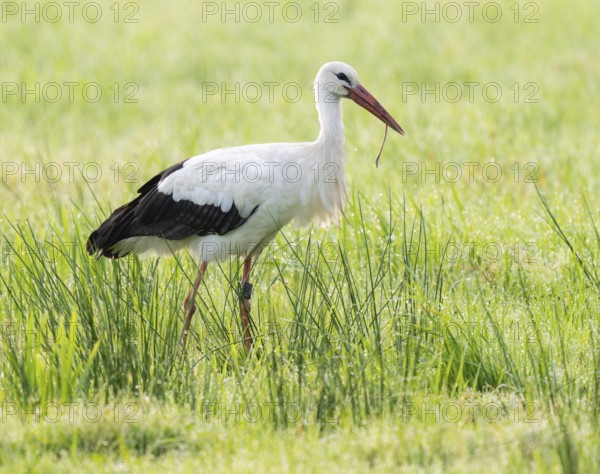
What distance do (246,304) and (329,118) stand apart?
1.16 metres

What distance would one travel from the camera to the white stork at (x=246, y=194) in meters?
5.88

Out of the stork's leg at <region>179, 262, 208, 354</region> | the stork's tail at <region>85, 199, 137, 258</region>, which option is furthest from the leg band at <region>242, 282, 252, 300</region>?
the stork's tail at <region>85, 199, 137, 258</region>

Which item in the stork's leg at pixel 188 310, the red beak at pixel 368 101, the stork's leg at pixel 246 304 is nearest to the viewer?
the stork's leg at pixel 188 310

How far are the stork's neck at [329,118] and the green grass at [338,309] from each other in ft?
1.70

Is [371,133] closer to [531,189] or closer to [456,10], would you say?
[531,189]

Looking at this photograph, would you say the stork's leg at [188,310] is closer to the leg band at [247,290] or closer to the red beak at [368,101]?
the leg band at [247,290]

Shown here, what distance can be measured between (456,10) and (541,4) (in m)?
1.22

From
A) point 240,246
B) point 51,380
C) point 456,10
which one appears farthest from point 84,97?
point 51,380

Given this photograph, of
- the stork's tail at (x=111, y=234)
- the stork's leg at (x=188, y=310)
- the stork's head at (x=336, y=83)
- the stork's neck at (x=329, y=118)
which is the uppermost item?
the stork's head at (x=336, y=83)

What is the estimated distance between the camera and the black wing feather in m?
6.05

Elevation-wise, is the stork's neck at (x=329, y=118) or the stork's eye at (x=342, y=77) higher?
the stork's eye at (x=342, y=77)

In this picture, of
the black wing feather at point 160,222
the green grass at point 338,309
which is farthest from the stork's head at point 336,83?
the black wing feather at point 160,222

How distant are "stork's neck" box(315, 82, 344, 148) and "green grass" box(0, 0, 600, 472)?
0.52 metres

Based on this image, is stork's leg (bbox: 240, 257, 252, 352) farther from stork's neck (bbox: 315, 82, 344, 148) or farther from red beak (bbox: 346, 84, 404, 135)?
red beak (bbox: 346, 84, 404, 135)
